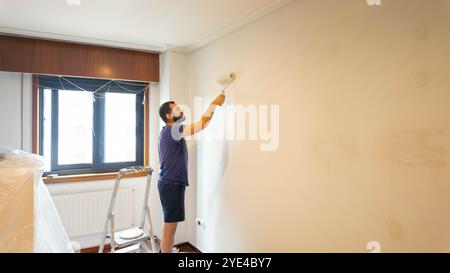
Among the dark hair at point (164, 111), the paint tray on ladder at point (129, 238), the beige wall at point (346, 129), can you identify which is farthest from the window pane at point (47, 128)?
the beige wall at point (346, 129)

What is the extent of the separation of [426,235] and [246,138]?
136cm

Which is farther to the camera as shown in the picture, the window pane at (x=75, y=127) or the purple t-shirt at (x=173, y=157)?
the window pane at (x=75, y=127)

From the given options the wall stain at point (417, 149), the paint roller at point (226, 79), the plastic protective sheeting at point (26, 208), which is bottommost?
the plastic protective sheeting at point (26, 208)

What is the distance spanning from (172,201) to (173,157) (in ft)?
1.32

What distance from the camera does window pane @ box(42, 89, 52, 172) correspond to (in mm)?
2850

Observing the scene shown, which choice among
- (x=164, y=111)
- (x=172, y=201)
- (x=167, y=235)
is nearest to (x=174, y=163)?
(x=172, y=201)

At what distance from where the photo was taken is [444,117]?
1.12m

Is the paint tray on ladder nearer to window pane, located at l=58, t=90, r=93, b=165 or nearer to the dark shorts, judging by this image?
the dark shorts

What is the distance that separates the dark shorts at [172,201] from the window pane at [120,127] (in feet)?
3.46

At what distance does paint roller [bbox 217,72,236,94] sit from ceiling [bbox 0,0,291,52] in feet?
1.39

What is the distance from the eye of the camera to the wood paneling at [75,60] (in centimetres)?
251

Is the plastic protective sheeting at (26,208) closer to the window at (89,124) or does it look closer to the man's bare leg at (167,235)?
the man's bare leg at (167,235)

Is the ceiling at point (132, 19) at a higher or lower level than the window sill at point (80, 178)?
higher

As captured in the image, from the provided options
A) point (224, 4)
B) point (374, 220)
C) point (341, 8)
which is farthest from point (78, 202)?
point (341, 8)
